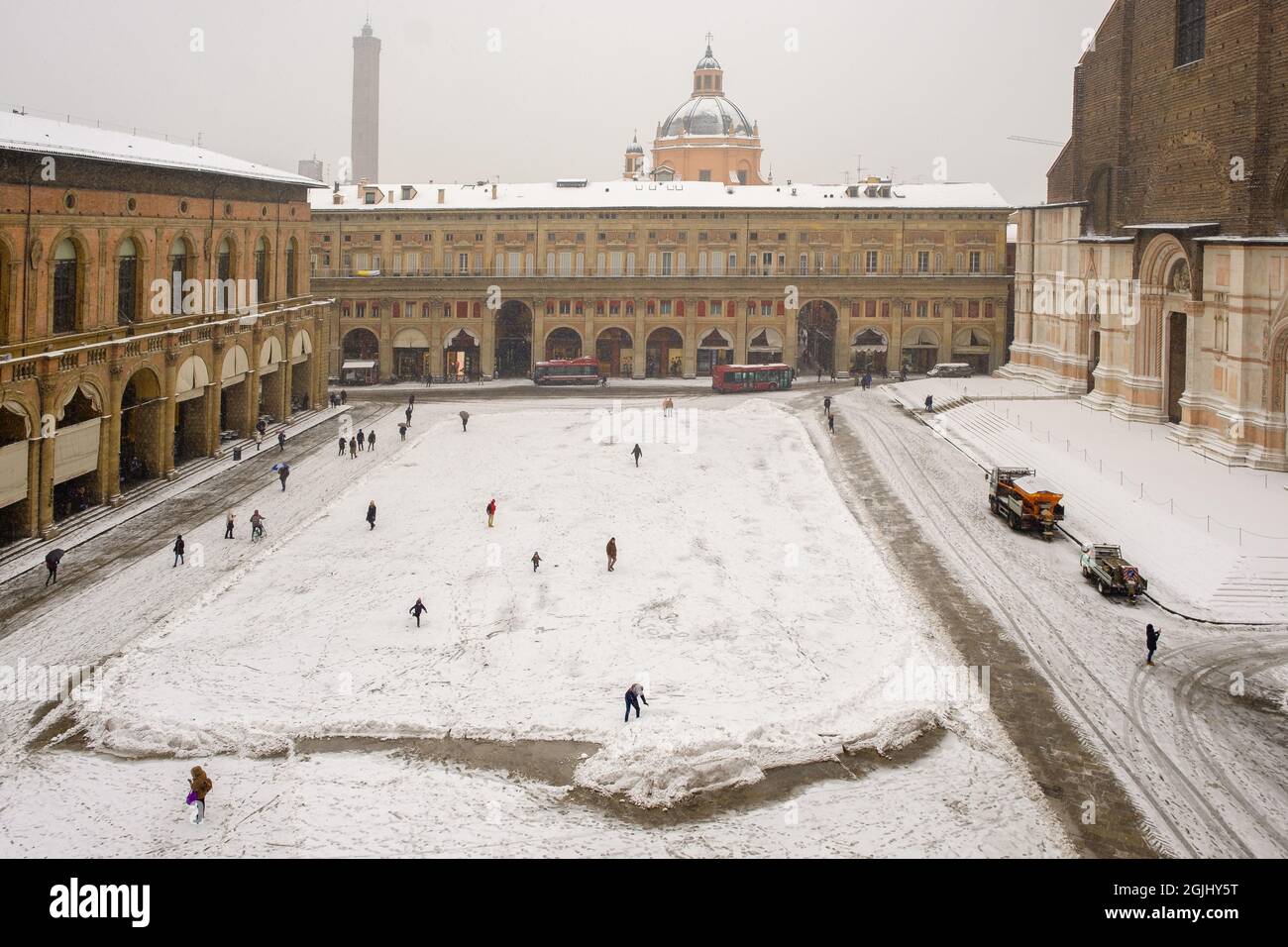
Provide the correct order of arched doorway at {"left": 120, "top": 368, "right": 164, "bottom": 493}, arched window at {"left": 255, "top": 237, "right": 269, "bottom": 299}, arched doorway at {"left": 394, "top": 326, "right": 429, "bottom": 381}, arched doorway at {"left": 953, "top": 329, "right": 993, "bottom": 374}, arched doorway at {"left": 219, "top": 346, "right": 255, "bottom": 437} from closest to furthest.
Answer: arched doorway at {"left": 120, "top": 368, "right": 164, "bottom": 493}
arched doorway at {"left": 219, "top": 346, "right": 255, "bottom": 437}
arched window at {"left": 255, "top": 237, "right": 269, "bottom": 299}
arched doorway at {"left": 953, "top": 329, "right": 993, "bottom": 374}
arched doorway at {"left": 394, "top": 326, "right": 429, "bottom": 381}

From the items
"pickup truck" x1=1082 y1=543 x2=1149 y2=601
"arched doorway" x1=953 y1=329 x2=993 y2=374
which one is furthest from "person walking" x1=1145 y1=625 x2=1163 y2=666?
"arched doorway" x1=953 y1=329 x2=993 y2=374

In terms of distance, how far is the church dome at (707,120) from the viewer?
120250 mm

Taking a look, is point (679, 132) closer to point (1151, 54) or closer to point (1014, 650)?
point (1151, 54)

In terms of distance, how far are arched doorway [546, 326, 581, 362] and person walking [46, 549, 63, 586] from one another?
57392mm

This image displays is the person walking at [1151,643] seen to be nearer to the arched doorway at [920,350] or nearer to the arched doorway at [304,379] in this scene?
the arched doorway at [304,379]

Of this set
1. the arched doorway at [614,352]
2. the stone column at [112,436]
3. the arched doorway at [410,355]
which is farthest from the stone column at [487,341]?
the stone column at [112,436]

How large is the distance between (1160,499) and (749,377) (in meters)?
40.6

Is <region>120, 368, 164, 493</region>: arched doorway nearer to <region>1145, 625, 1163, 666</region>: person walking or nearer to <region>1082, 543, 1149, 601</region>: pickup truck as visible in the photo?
<region>1082, 543, 1149, 601</region>: pickup truck

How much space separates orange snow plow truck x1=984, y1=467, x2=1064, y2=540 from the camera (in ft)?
144

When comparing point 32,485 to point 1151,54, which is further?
point 1151,54

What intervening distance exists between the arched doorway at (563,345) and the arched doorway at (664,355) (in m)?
5.80

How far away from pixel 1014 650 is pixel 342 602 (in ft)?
68.7
